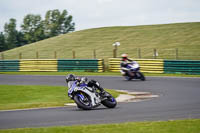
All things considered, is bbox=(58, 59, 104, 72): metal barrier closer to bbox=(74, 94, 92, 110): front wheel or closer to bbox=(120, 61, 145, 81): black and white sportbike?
bbox=(120, 61, 145, 81): black and white sportbike

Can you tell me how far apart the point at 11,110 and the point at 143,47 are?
123 ft

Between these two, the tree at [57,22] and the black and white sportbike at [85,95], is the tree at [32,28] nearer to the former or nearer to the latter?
the tree at [57,22]

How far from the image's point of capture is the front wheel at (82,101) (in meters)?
12.4

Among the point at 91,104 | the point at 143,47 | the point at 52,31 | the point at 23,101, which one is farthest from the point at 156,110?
the point at 52,31

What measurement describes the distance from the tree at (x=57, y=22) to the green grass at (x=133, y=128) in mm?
104061

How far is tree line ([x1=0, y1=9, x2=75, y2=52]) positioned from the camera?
109 m

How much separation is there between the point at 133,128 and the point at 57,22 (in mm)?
110956

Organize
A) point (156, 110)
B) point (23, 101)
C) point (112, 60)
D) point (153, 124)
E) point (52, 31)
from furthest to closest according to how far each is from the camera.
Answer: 1. point (52, 31)
2. point (112, 60)
3. point (23, 101)
4. point (156, 110)
5. point (153, 124)

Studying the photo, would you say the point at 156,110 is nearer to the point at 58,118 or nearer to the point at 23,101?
the point at 58,118

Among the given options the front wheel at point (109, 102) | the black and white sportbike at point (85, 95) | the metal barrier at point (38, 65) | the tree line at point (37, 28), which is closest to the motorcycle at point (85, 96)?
the black and white sportbike at point (85, 95)

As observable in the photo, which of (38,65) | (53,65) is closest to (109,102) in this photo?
(53,65)

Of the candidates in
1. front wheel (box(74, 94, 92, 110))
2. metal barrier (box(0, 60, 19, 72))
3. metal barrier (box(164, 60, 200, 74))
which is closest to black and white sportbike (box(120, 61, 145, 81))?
metal barrier (box(164, 60, 200, 74))

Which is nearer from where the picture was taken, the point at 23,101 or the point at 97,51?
the point at 23,101

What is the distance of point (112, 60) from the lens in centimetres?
3145
